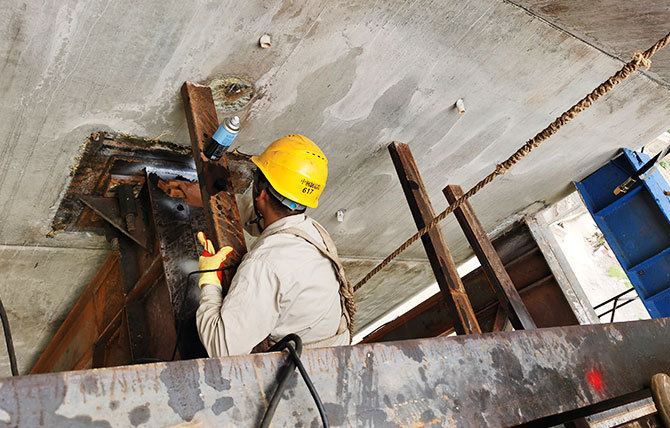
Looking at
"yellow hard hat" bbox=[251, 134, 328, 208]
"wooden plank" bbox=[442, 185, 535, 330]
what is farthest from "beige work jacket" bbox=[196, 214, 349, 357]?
"wooden plank" bbox=[442, 185, 535, 330]

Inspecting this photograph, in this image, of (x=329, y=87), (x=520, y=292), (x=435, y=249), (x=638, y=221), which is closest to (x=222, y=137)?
(x=329, y=87)

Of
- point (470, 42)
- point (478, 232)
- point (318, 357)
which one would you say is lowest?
point (318, 357)

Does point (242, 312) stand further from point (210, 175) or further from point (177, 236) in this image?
point (177, 236)

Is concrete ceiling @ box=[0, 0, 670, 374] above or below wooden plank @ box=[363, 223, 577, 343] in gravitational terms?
above

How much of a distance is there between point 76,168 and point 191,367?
2.51 m

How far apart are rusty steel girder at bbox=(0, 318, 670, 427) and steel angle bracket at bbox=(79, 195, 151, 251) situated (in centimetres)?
235

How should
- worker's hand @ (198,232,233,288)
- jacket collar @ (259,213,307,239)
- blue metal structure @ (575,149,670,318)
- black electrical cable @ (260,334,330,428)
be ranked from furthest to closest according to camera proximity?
blue metal structure @ (575,149,670,318) → jacket collar @ (259,213,307,239) → worker's hand @ (198,232,233,288) → black electrical cable @ (260,334,330,428)

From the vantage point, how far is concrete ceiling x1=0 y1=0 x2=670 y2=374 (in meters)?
2.69

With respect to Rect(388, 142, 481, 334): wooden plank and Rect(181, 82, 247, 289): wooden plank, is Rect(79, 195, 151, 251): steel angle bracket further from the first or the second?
Rect(388, 142, 481, 334): wooden plank

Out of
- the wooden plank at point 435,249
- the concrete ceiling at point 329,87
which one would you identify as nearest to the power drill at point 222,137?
the concrete ceiling at point 329,87

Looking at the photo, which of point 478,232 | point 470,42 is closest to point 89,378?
point 470,42

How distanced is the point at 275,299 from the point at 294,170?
0.80 metres

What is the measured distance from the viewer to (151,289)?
358cm

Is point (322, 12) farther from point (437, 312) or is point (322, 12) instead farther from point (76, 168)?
point (437, 312)
